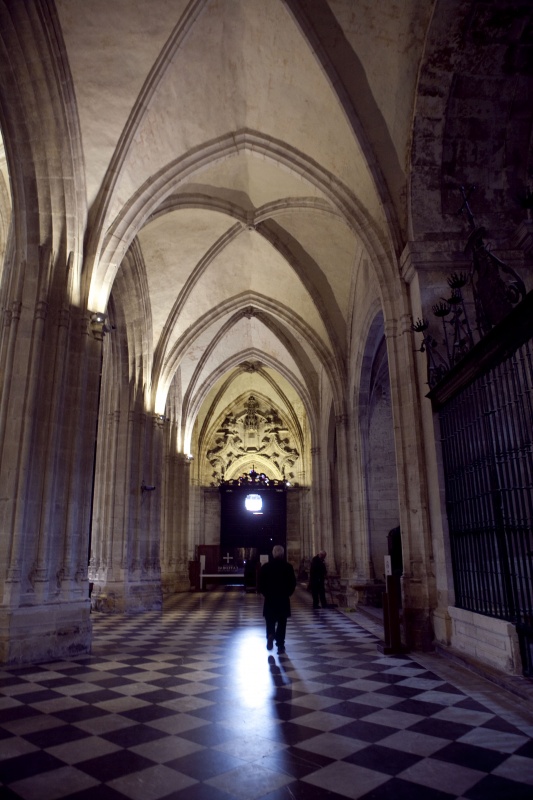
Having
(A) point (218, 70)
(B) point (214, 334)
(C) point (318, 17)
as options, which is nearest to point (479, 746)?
(C) point (318, 17)

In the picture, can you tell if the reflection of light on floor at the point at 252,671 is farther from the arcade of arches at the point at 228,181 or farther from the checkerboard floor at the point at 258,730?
the arcade of arches at the point at 228,181

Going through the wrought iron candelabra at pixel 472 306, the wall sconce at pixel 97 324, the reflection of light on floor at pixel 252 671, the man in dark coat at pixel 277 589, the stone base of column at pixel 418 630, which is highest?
the wall sconce at pixel 97 324

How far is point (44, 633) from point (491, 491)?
5.51 metres

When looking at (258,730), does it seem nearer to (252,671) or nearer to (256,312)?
(252,671)

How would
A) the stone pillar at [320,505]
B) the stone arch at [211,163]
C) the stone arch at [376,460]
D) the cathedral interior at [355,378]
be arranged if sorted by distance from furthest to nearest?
the stone pillar at [320,505], the stone arch at [376,460], the stone arch at [211,163], the cathedral interior at [355,378]

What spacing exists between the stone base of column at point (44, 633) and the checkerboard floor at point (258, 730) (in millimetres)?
336

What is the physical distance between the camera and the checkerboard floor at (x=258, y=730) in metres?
2.71

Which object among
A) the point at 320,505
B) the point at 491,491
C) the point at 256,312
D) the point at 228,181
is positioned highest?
the point at 228,181

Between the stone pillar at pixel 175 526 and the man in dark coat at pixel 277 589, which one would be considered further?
the stone pillar at pixel 175 526

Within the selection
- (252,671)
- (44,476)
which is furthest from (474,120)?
(44,476)

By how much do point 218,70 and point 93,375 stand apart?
5.48m

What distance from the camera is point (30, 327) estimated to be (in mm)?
7602

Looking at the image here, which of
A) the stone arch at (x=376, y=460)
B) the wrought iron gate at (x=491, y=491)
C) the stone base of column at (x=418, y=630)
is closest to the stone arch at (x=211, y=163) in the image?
the wrought iron gate at (x=491, y=491)

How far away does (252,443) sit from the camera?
27703 millimetres
